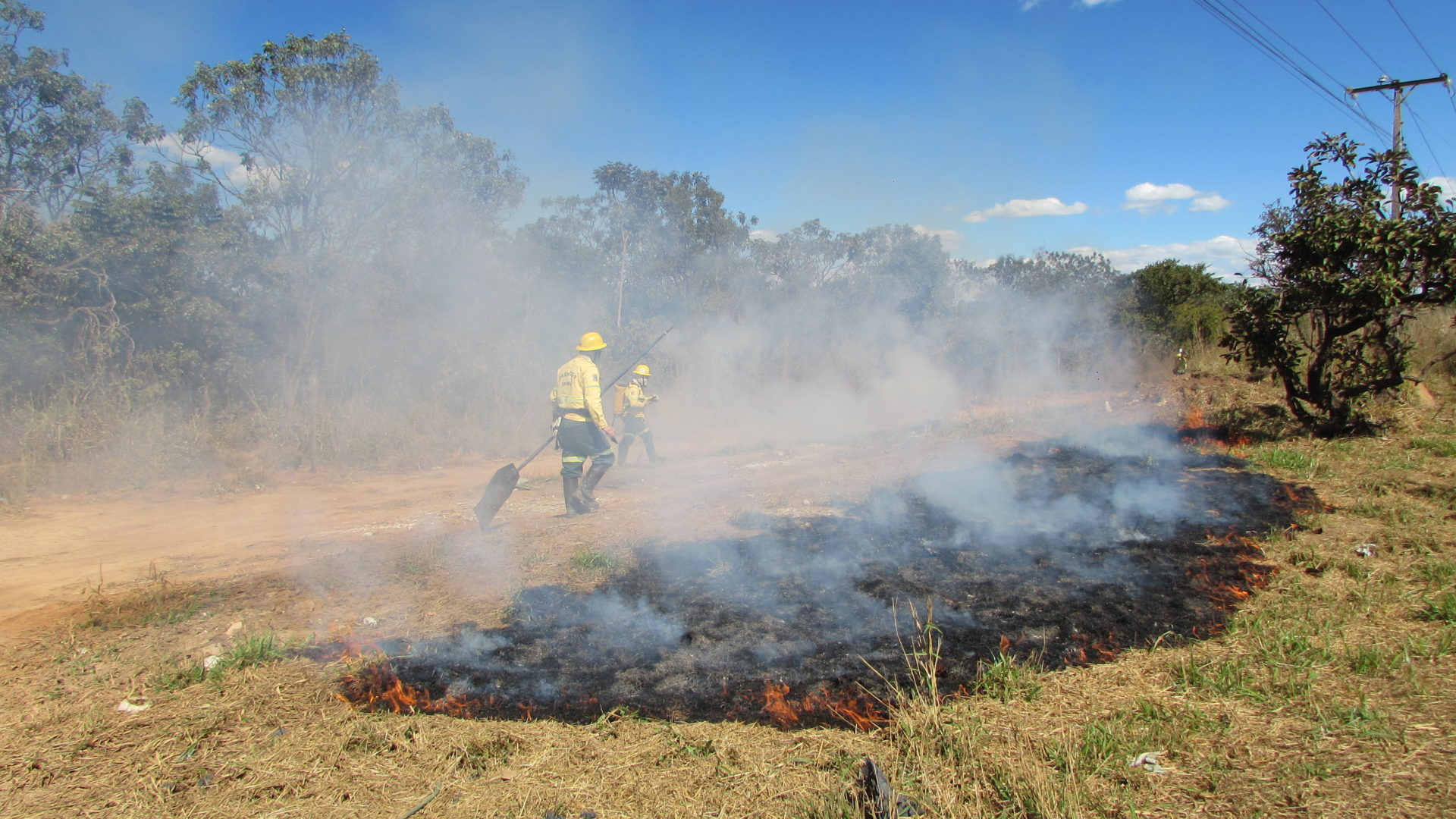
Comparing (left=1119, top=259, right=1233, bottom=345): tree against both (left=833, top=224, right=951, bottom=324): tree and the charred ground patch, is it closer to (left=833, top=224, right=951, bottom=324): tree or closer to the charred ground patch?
(left=833, top=224, right=951, bottom=324): tree

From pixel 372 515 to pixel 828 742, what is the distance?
6002 millimetres

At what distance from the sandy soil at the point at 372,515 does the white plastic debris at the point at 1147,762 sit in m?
3.90

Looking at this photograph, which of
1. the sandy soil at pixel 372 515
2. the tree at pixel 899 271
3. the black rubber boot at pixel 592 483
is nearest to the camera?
the sandy soil at pixel 372 515

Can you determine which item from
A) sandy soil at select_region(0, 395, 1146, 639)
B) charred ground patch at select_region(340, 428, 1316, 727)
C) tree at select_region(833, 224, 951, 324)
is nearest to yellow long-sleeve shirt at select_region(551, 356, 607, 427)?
sandy soil at select_region(0, 395, 1146, 639)

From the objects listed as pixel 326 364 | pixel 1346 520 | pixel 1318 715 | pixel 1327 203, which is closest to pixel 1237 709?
pixel 1318 715

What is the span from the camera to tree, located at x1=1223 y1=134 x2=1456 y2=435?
25.3 feet

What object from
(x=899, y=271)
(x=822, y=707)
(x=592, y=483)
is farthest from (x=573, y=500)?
(x=899, y=271)

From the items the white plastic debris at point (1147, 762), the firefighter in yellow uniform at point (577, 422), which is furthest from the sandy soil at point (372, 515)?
the white plastic debris at point (1147, 762)

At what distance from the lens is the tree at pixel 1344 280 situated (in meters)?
7.73

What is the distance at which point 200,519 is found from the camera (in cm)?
719

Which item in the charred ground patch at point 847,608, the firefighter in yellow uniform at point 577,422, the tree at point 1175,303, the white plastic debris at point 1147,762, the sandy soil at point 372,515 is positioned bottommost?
the white plastic debris at point 1147,762

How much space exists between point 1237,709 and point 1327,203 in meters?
8.01

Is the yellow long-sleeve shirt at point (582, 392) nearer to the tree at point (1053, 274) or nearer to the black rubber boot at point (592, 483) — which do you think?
the black rubber boot at point (592, 483)

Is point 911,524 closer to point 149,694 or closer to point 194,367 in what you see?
point 149,694
